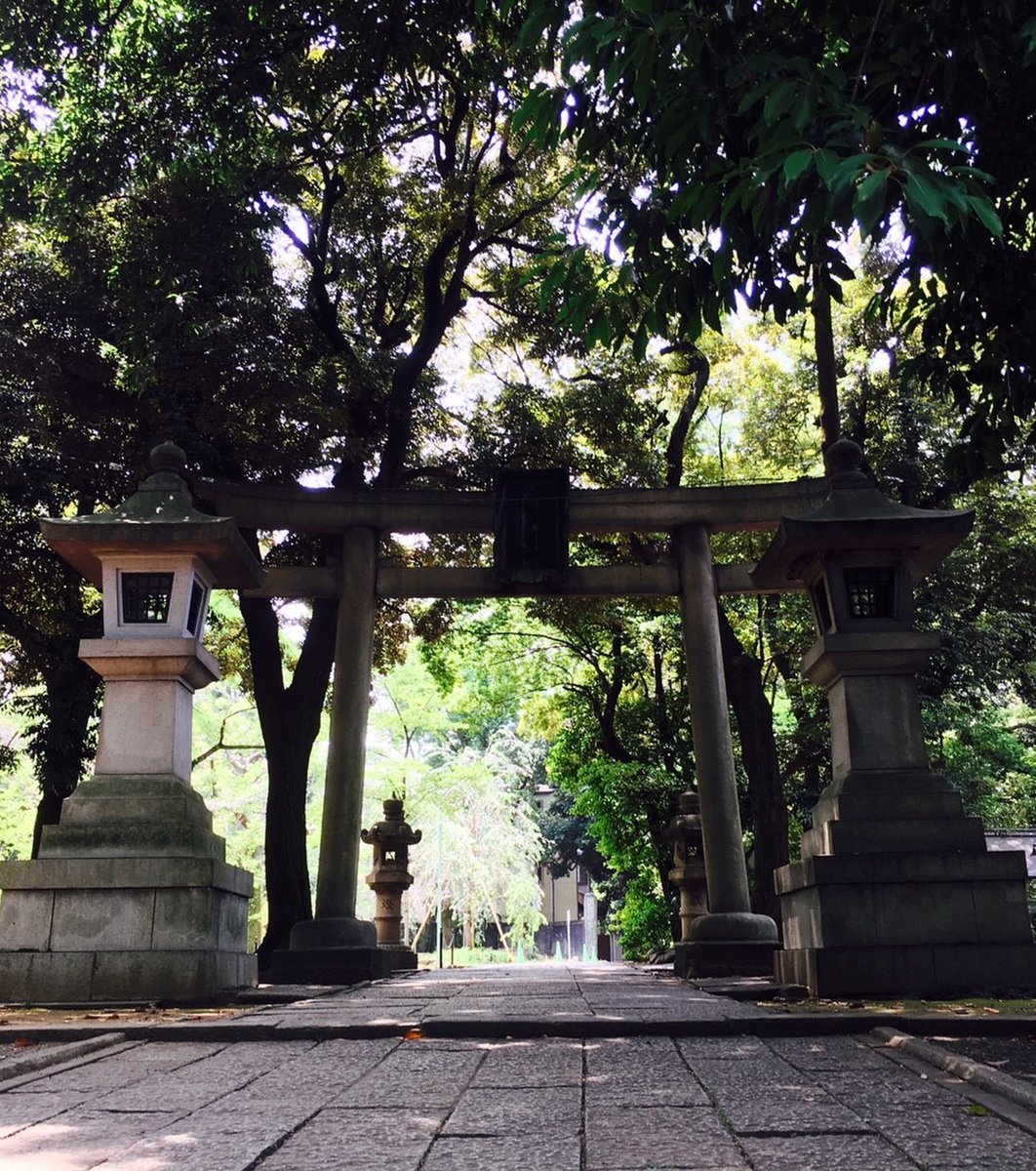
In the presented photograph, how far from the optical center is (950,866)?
6691 millimetres

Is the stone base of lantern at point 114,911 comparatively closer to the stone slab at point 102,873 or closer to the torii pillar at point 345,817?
the stone slab at point 102,873

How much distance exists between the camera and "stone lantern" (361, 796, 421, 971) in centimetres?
1594

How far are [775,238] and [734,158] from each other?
0.54m

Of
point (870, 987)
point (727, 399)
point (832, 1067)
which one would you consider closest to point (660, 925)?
point (727, 399)

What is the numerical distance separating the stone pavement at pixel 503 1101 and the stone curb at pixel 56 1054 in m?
0.05

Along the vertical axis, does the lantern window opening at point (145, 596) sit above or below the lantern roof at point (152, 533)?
below

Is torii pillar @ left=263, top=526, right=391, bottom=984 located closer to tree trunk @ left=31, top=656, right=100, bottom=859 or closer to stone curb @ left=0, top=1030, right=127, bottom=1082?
tree trunk @ left=31, top=656, right=100, bottom=859

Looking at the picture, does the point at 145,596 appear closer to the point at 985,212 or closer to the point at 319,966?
the point at 319,966

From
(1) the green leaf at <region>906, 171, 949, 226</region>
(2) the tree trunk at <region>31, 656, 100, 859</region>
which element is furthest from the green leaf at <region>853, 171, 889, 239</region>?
(2) the tree trunk at <region>31, 656, 100, 859</region>

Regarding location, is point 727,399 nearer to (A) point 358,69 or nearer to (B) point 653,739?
(B) point 653,739

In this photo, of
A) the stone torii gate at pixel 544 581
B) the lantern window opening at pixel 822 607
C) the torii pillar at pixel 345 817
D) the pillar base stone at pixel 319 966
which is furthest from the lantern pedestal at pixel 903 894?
the torii pillar at pixel 345 817

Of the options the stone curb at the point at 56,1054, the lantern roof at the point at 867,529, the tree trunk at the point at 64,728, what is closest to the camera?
the stone curb at the point at 56,1054

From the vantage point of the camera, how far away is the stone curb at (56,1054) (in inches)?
162

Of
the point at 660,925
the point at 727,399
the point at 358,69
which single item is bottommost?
the point at 660,925
